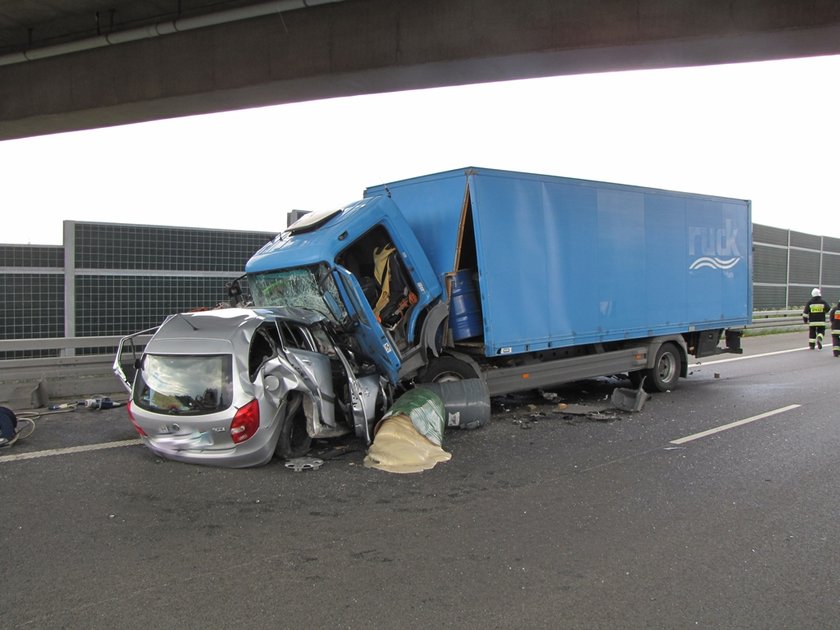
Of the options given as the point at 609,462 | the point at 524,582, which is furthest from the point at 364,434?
the point at 524,582

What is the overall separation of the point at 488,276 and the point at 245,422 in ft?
12.4

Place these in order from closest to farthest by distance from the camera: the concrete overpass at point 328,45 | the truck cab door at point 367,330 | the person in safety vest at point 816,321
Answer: the truck cab door at point 367,330 → the concrete overpass at point 328,45 → the person in safety vest at point 816,321

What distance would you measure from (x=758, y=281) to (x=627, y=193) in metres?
18.3

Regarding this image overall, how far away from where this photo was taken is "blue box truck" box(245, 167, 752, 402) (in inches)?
282

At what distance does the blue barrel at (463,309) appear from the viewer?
8.15 metres

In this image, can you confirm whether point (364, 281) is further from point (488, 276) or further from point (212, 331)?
point (212, 331)

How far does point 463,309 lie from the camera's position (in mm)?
8203

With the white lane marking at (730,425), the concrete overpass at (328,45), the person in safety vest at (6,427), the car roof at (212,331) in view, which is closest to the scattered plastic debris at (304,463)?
the car roof at (212,331)

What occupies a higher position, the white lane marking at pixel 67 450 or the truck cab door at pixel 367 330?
the truck cab door at pixel 367 330

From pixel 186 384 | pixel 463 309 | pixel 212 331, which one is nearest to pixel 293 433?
pixel 186 384

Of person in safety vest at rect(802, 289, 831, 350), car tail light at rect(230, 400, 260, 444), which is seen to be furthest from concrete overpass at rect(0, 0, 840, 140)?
person in safety vest at rect(802, 289, 831, 350)

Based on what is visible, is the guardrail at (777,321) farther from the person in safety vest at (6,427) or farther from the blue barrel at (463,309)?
the person in safety vest at (6,427)

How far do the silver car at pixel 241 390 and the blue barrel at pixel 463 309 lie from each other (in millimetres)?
2024

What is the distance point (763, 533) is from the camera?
14.2ft
